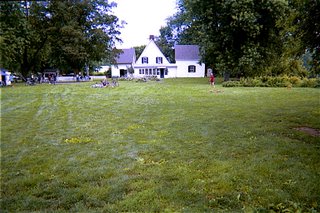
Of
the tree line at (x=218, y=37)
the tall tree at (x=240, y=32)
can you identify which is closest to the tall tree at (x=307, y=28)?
the tree line at (x=218, y=37)

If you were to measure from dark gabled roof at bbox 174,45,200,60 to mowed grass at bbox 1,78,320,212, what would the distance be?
42.9 metres

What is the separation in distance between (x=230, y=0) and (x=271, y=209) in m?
25.7

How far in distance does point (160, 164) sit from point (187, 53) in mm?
48651

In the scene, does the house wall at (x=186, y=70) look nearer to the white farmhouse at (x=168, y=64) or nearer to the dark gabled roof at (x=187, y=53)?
the white farmhouse at (x=168, y=64)

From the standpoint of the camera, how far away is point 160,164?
5730 millimetres

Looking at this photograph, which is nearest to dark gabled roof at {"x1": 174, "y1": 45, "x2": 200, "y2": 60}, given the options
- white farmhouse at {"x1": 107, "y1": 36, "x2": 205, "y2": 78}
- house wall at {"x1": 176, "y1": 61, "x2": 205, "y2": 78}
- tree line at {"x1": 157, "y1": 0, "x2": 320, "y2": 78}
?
white farmhouse at {"x1": 107, "y1": 36, "x2": 205, "y2": 78}

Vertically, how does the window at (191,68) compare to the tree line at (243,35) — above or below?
below

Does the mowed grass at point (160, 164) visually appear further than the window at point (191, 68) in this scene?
No

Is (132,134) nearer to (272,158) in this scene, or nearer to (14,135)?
(14,135)

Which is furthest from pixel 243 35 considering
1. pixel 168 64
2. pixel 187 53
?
pixel 168 64

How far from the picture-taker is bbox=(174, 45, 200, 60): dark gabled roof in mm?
52378

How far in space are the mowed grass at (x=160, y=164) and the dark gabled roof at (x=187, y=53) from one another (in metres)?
42.9

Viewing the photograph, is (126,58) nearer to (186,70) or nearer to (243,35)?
(186,70)

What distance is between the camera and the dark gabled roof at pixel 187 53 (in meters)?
52.4
